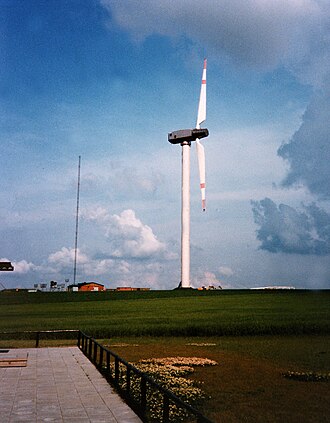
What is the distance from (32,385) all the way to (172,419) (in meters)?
6.92

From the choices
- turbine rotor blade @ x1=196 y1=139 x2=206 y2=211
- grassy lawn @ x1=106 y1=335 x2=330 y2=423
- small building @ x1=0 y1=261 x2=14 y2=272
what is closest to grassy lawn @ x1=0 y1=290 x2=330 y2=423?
grassy lawn @ x1=106 y1=335 x2=330 y2=423

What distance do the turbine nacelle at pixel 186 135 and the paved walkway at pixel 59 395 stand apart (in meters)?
71.0

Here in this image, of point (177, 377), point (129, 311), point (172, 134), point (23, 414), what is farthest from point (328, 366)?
point (172, 134)

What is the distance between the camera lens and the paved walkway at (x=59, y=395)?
15.5 m

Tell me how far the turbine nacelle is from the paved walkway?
71.0 meters

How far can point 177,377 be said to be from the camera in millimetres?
24672

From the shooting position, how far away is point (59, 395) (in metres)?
18.9

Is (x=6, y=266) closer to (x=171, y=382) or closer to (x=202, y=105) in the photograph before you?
(x=171, y=382)

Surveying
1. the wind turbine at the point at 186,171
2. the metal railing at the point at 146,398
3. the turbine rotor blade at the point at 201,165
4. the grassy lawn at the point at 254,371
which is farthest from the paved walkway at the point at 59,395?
the wind turbine at the point at 186,171

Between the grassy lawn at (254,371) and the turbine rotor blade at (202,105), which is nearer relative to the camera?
the grassy lawn at (254,371)

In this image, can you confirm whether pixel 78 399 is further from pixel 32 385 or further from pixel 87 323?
pixel 87 323

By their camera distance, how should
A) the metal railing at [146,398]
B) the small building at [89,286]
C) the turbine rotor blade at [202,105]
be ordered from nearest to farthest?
the metal railing at [146,398]
the turbine rotor blade at [202,105]
the small building at [89,286]

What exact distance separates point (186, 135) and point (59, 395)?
80425mm

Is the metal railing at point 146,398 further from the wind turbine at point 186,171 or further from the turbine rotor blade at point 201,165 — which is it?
the wind turbine at point 186,171
